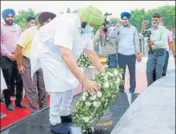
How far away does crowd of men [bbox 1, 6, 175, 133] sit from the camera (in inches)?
95.4

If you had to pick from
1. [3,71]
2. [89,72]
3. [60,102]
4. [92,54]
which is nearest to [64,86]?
[60,102]

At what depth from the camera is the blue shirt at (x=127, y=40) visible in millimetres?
4945

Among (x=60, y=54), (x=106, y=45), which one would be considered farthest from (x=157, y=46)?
(x=60, y=54)

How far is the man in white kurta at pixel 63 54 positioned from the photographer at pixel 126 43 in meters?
2.18

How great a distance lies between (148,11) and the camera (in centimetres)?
641

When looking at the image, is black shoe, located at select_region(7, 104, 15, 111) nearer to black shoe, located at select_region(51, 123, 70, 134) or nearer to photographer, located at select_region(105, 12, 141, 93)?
black shoe, located at select_region(51, 123, 70, 134)

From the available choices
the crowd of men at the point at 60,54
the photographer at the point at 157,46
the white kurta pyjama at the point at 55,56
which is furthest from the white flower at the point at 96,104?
the photographer at the point at 157,46

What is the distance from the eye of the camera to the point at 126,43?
494cm

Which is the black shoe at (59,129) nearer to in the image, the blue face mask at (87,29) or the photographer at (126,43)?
the blue face mask at (87,29)

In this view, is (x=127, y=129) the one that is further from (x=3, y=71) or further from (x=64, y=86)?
(x=3, y=71)

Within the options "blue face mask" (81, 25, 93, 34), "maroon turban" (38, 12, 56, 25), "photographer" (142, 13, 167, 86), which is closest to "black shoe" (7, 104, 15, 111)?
"maroon turban" (38, 12, 56, 25)

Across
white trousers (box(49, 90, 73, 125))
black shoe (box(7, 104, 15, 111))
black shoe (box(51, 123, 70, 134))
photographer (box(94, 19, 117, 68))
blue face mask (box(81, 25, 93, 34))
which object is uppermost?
blue face mask (box(81, 25, 93, 34))

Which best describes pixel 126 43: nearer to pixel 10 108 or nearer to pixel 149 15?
pixel 149 15

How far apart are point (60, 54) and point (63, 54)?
0.25m
